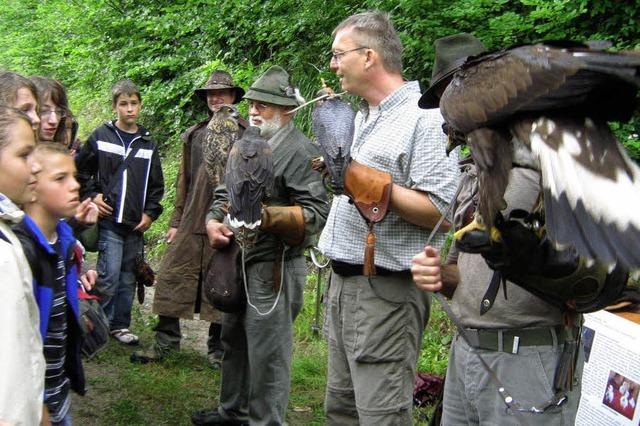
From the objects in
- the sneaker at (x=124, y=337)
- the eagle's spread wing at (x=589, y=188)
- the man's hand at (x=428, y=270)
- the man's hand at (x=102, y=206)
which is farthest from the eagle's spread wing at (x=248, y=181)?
the sneaker at (x=124, y=337)

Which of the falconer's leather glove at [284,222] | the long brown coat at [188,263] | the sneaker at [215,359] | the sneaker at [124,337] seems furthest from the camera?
the sneaker at [124,337]

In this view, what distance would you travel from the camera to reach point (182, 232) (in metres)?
6.27

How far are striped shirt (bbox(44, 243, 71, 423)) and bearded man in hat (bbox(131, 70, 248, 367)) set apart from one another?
287 centimetres

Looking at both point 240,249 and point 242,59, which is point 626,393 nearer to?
point 240,249

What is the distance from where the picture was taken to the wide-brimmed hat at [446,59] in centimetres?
335

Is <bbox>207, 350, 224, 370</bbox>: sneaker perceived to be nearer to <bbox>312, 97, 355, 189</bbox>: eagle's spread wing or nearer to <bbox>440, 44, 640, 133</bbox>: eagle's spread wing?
<bbox>312, 97, 355, 189</bbox>: eagle's spread wing

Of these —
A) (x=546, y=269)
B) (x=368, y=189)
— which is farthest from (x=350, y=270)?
(x=546, y=269)

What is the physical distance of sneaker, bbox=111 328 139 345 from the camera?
268 inches

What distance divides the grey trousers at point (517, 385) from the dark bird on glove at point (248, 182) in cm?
150

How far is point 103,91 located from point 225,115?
9.79 metres

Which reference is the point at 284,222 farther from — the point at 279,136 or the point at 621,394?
the point at 621,394

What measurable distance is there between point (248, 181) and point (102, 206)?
2663 millimetres

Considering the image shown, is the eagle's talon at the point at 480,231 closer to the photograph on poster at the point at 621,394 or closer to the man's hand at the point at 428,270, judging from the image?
the man's hand at the point at 428,270

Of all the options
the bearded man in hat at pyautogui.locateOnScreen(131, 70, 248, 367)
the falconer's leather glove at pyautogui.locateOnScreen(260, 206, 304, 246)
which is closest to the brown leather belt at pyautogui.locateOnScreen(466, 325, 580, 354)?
the falconer's leather glove at pyautogui.locateOnScreen(260, 206, 304, 246)
